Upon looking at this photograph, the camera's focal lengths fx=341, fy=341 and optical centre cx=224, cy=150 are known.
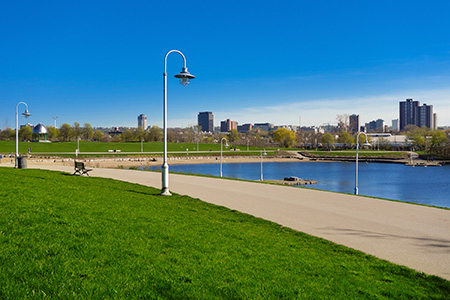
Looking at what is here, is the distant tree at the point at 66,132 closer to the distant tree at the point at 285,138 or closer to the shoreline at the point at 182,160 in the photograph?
the shoreline at the point at 182,160

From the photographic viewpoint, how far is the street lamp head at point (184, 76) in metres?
13.0

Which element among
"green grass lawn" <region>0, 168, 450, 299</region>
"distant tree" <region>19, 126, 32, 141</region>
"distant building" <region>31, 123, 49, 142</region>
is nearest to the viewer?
"green grass lawn" <region>0, 168, 450, 299</region>

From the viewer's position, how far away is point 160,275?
172 inches

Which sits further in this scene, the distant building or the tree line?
the tree line

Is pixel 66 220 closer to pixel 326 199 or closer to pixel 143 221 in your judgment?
pixel 143 221

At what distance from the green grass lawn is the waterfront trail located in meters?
0.87

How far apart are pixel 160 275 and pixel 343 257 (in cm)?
366

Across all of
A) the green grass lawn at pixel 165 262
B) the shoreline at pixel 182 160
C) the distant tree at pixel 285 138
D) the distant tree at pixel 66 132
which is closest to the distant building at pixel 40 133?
the distant tree at pixel 66 132

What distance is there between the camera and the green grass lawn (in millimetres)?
3950

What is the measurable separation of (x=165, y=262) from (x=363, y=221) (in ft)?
23.6

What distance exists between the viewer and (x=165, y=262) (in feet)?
16.0

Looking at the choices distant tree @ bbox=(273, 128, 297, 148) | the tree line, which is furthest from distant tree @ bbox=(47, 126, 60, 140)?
distant tree @ bbox=(273, 128, 297, 148)

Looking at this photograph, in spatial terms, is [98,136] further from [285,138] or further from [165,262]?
[165,262]

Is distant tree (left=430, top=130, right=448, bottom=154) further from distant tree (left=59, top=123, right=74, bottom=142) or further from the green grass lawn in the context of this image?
distant tree (left=59, top=123, right=74, bottom=142)
